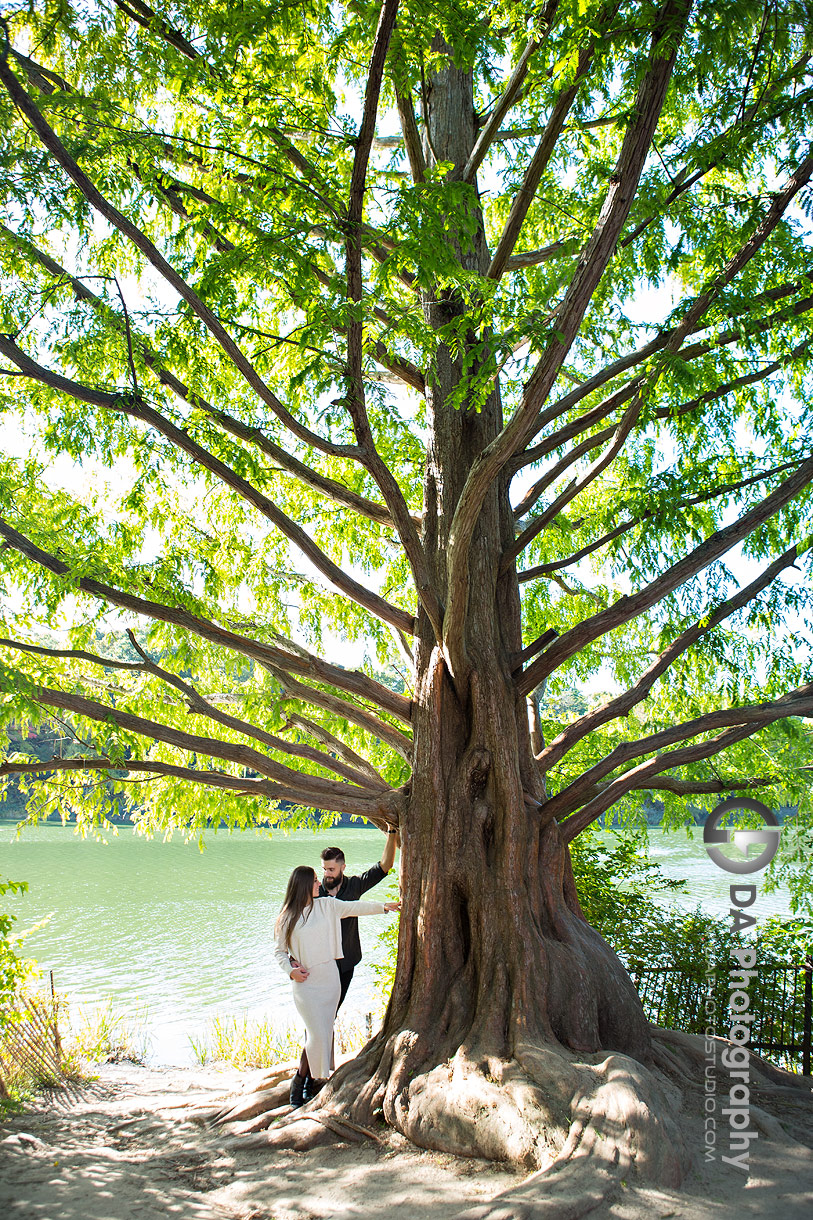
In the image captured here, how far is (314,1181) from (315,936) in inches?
50.4

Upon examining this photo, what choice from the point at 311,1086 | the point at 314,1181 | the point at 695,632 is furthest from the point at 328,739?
the point at 314,1181

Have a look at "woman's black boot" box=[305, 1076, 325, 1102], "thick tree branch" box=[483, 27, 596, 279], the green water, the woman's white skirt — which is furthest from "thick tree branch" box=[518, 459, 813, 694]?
the green water

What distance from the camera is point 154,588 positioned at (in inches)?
209

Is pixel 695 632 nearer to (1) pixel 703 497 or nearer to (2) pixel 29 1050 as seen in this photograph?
(1) pixel 703 497

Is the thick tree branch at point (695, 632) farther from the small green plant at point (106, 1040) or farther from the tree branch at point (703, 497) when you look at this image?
the small green plant at point (106, 1040)

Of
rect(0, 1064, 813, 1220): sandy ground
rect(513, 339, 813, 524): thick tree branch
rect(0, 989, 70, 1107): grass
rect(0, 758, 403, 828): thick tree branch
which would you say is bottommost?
rect(0, 989, 70, 1107): grass

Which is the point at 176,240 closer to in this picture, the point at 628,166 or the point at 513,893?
the point at 628,166

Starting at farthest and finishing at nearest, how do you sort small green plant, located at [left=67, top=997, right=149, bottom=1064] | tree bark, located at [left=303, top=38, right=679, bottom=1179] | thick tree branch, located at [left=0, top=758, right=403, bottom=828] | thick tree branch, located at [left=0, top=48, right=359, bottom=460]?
small green plant, located at [left=67, top=997, right=149, bottom=1064], thick tree branch, located at [left=0, top=758, right=403, bottom=828], tree bark, located at [left=303, top=38, right=679, bottom=1179], thick tree branch, located at [left=0, top=48, right=359, bottom=460]

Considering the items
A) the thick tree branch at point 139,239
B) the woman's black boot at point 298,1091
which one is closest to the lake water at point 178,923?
the woman's black boot at point 298,1091

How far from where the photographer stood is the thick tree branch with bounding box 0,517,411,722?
4879 millimetres

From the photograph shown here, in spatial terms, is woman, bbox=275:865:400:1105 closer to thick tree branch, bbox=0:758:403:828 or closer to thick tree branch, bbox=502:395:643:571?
thick tree branch, bbox=0:758:403:828

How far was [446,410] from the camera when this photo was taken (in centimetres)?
605

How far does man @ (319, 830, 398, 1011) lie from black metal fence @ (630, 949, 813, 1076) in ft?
7.99

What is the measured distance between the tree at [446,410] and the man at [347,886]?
0.34m
